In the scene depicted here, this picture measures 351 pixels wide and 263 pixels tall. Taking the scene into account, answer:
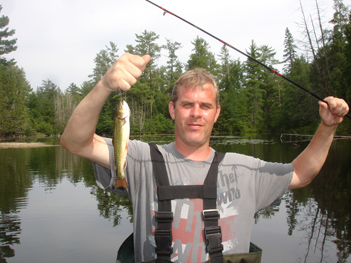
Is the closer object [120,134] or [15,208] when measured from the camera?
[120,134]

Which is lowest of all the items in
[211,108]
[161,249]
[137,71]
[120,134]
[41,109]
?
[161,249]

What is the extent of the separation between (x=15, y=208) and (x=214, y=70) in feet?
208

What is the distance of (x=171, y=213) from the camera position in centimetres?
259

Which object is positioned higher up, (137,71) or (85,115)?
(137,71)

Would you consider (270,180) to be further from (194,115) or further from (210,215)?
(194,115)

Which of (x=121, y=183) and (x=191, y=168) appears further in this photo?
(x=191, y=168)

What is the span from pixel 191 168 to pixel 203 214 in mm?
420

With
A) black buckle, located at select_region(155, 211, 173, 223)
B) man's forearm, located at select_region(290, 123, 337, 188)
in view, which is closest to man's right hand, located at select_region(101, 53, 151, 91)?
black buckle, located at select_region(155, 211, 173, 223)

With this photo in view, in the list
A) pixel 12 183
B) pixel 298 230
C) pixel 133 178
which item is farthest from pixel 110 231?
pixel 12 183

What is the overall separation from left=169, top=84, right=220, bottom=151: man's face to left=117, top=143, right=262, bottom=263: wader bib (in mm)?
301

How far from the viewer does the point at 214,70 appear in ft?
231

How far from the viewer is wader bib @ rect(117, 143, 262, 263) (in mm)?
2540

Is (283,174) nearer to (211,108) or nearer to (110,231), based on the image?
(211,108)

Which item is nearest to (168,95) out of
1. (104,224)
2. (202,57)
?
(202,57)
